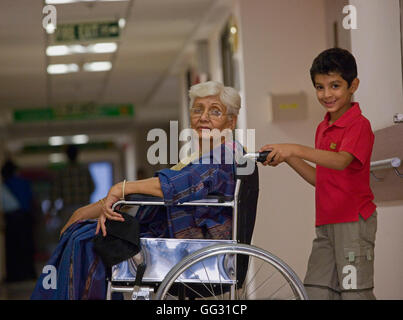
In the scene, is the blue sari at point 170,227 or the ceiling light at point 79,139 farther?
the ceiling light at point 79,139

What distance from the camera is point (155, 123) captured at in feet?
53.1

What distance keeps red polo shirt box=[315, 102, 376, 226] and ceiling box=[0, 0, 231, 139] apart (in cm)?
387

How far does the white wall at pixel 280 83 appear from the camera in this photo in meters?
5.44

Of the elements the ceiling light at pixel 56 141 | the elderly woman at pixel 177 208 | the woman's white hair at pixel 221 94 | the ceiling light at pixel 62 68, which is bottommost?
the elderly woman at pixel 177 208

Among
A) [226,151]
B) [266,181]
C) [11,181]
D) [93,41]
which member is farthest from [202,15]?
[226,151]

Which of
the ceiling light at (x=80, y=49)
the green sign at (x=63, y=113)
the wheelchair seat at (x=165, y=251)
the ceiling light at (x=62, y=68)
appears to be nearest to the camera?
the wheelchair seat at (x=165, y=251)

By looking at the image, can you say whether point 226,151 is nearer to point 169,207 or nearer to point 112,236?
point 169,207

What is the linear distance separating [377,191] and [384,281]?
48 centimetres

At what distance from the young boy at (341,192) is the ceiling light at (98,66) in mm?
6642

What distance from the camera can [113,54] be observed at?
8727mm

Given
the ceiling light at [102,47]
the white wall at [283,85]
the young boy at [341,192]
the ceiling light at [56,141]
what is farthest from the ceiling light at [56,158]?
the young boy at [341,192]

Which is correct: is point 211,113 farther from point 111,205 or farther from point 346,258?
point 346,258

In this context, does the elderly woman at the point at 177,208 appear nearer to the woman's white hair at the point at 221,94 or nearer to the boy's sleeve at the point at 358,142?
the woman's white hair at the point at 221,94

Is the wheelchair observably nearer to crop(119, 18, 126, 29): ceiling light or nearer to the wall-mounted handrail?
the wall-mounted handrail
